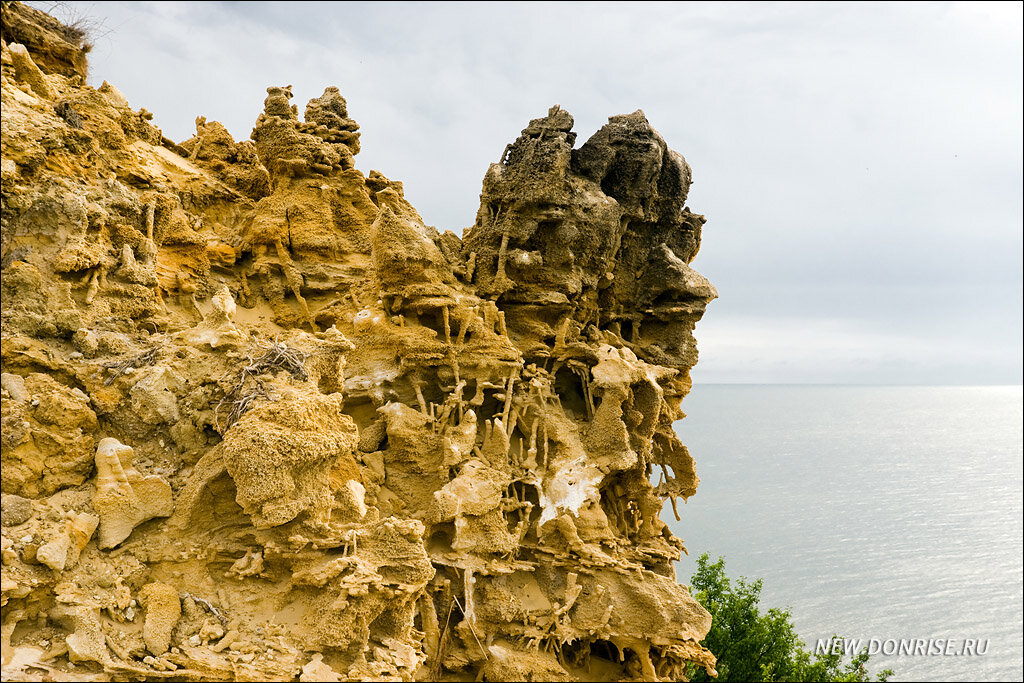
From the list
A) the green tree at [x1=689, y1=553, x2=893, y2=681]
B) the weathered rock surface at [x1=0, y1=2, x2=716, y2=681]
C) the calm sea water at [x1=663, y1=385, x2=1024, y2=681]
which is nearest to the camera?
the weathered rock surface at [x1=0, y1=2, x2=716, y2=681]

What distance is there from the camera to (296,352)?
8812 millimetres

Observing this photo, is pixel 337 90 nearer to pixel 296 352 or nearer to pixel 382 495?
pixel 296 352

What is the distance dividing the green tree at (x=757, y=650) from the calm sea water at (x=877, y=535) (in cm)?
1625

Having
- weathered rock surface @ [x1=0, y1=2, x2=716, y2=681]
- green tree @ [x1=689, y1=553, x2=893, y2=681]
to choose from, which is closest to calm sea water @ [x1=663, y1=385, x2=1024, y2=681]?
green tree @ [x1=689, y1=553, x2=893, y2=681]

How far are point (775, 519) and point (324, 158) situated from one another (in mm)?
51243

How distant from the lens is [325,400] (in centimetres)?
810

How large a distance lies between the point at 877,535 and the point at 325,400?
5705 cm

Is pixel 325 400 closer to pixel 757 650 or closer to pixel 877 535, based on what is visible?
pixel 757 650

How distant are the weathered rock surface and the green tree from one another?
8.69 metres

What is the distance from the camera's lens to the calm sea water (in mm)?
36969

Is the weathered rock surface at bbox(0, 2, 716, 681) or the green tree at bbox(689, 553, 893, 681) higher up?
the weathered rock surface at bbox(0, 2, 716, 681)

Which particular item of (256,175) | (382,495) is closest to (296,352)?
(382,495)

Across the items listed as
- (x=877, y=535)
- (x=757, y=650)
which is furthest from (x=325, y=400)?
(x=877, y=535)

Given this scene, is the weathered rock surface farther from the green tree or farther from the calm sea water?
the calm sea water
